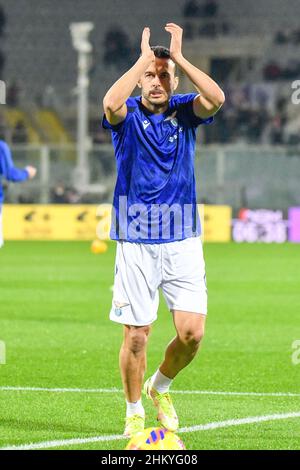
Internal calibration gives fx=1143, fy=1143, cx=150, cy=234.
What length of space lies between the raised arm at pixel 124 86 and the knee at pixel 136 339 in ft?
4.43

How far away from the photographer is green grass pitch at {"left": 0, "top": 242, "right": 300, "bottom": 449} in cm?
731

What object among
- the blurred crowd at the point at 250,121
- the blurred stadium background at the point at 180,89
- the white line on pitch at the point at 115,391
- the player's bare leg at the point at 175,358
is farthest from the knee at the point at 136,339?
the blurred crowd at the point at 250,121

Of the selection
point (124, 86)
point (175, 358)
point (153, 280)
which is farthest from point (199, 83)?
point (175, 358)

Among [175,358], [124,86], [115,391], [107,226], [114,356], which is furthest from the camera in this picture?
[107,226]

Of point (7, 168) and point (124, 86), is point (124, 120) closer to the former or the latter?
point (124, 86)

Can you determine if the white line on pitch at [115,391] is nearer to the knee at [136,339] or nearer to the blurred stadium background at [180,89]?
the knee at [136,339]

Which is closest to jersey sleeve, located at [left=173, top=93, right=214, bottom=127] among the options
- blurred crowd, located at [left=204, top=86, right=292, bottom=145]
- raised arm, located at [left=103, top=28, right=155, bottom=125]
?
raised arm, located at [left=103, top=28, right=155, bottom=125]

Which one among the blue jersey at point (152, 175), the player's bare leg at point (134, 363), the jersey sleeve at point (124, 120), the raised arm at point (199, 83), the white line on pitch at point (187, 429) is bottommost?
the white line on pitch at point (187, 429)

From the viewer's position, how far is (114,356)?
11.3 metres

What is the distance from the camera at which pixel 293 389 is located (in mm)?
9258

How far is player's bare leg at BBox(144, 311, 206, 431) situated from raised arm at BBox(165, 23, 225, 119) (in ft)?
4.35

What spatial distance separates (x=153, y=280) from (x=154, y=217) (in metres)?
0.41

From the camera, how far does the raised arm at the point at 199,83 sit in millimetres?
7078

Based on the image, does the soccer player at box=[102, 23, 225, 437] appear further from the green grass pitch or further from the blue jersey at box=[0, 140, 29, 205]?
the blue jersey at box=[0, 140, 29, 205]
